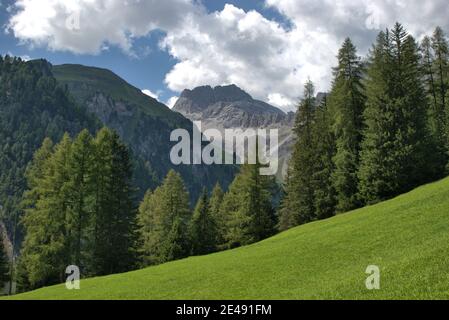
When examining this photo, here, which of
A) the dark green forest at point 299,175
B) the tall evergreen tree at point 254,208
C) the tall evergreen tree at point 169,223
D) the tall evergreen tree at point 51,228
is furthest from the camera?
the tall evergreen tree at point 254,208

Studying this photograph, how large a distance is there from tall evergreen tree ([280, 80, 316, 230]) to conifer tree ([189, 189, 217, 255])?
11.4 metres

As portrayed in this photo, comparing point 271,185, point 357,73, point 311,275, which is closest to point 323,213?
point 271,185

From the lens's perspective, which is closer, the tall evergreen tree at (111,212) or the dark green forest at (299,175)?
the dark green forest at (299,175)

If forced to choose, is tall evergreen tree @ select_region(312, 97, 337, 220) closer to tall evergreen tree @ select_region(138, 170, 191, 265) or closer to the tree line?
the tree line

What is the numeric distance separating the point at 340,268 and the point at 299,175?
39.5 m

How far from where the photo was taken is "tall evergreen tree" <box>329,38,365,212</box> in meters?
53.7

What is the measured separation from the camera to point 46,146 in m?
60.3

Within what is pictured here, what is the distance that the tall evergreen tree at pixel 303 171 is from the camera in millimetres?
60625

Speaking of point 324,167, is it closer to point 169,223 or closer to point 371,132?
point 371,132

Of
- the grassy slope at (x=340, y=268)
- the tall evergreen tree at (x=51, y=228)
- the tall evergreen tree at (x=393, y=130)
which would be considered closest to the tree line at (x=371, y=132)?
the tall evergreen tree at (x=393, y=130)

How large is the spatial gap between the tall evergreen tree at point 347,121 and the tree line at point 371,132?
0.12 metres

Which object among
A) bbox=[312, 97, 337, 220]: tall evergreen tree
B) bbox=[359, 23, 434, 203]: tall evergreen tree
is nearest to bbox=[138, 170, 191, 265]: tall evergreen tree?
bbox=[312, 97, 337, 220]: tall evergreen tree

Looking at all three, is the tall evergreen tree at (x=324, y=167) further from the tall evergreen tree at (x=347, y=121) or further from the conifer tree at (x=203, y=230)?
the conifer tree at (x=203, y=230)

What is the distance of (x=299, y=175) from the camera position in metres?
62.4
